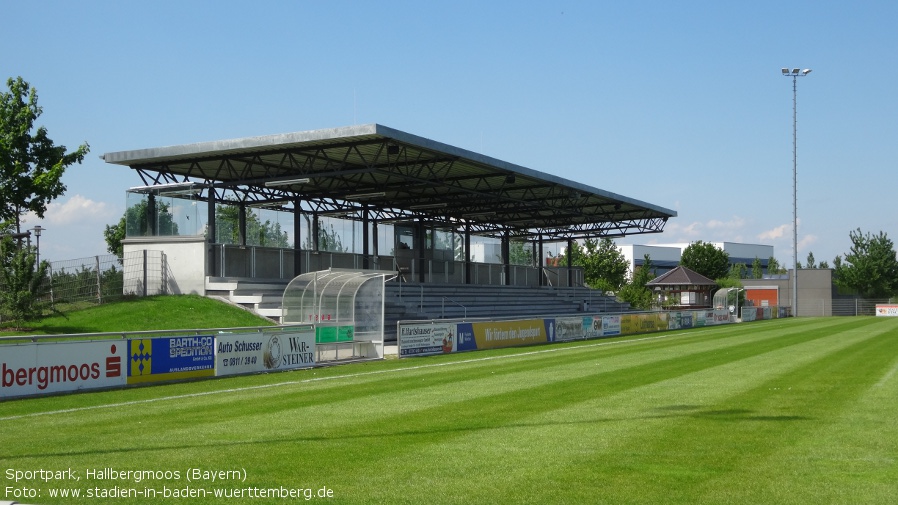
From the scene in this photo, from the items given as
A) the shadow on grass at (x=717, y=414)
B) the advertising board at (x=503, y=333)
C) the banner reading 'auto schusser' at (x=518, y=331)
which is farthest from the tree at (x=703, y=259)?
the shadow on grass at (x=717, y=414)

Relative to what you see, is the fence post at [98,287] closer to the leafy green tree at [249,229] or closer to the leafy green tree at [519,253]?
the leafy green tree at [249,229]

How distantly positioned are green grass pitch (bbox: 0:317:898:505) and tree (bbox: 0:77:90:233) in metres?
19.0

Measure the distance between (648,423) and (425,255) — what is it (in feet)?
126

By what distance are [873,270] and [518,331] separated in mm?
73153

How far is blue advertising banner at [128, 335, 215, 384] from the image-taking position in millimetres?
19328

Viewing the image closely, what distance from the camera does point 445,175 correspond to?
133ft

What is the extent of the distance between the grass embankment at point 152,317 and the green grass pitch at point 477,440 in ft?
36.0

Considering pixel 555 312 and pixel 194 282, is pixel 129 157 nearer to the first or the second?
pixel 194 282

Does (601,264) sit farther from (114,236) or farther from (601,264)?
(114,236)

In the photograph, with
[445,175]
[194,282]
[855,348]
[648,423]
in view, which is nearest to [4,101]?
[194,282]

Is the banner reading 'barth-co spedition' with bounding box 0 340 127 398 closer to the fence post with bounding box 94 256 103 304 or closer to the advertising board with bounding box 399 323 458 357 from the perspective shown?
the advertising board with bounding box 399 323 458 357

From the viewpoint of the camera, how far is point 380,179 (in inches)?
1578

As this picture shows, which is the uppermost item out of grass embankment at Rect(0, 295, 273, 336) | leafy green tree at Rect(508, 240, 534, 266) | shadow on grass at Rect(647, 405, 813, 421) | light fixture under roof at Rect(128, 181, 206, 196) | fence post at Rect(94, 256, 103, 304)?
light fixture under roof at Rect(128, 181, 206, 196)

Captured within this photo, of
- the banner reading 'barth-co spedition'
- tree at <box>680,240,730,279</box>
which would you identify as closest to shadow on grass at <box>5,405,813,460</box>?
the banner reading 'barth-co spedition'
